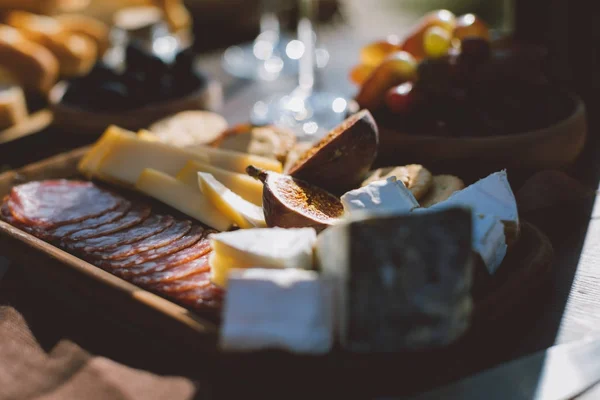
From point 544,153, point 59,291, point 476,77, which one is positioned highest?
point 476,77

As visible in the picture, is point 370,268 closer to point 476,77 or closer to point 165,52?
point 476,77

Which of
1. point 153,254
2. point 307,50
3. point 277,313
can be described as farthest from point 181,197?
point 307,50

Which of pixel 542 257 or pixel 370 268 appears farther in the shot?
pixel 542 257

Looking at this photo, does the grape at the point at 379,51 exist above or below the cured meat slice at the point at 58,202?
above

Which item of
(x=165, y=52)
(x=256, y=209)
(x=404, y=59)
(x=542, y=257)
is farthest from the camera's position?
(x=165, y=52)

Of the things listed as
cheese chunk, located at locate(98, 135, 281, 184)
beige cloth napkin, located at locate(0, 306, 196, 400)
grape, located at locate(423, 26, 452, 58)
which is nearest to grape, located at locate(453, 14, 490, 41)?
grape, located at locate(423, 26, 452, 58)

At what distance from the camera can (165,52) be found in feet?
8.74

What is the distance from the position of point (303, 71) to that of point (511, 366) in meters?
1.73

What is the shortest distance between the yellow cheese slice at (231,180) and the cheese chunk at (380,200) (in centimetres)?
32

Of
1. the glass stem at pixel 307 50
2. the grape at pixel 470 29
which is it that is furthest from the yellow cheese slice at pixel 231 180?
the glass stem at pixel 307 50

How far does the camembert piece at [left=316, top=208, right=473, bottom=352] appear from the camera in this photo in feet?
2.31

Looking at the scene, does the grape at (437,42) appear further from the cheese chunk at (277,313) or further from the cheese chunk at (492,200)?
the cheese chunk at (277,313)

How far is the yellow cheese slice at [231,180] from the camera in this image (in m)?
1.22

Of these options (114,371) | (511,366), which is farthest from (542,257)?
(114,371)
